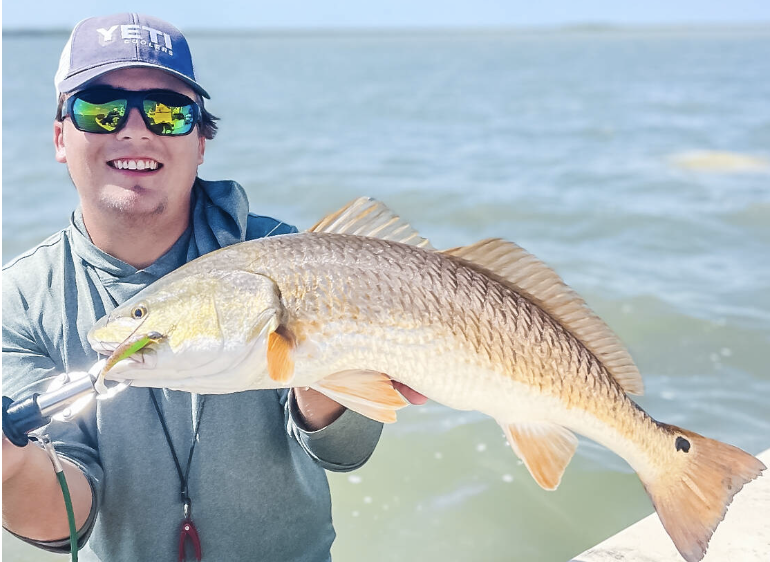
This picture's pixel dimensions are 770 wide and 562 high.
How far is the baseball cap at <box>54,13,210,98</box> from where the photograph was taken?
2318 mm

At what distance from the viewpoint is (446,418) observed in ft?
16.4

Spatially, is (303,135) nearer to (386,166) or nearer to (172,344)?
(386,166)

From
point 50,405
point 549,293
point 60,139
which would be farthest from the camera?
point 60,139

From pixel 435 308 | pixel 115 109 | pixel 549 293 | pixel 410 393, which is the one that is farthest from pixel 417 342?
pixel 115 109

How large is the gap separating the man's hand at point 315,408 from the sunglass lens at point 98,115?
1.00 meters

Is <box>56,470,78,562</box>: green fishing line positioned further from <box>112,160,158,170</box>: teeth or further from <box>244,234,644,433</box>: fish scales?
<box>112,160,158,170</box>: teeth

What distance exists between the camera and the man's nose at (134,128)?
230 centimetres

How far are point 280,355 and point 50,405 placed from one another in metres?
0.52

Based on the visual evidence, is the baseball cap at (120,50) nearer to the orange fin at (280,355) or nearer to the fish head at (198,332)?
the fish head at (198,332)

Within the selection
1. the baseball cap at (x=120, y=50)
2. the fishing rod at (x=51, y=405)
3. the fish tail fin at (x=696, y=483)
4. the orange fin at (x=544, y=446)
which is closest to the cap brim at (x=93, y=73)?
the baseball cap at (x=120, y=50)

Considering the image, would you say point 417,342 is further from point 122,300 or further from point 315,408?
point 122,300

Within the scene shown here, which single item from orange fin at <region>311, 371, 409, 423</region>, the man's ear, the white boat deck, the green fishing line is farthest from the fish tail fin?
the man's ear

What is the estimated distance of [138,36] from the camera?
236 cm

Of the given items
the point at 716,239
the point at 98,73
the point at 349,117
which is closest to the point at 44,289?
the point at 98,73
